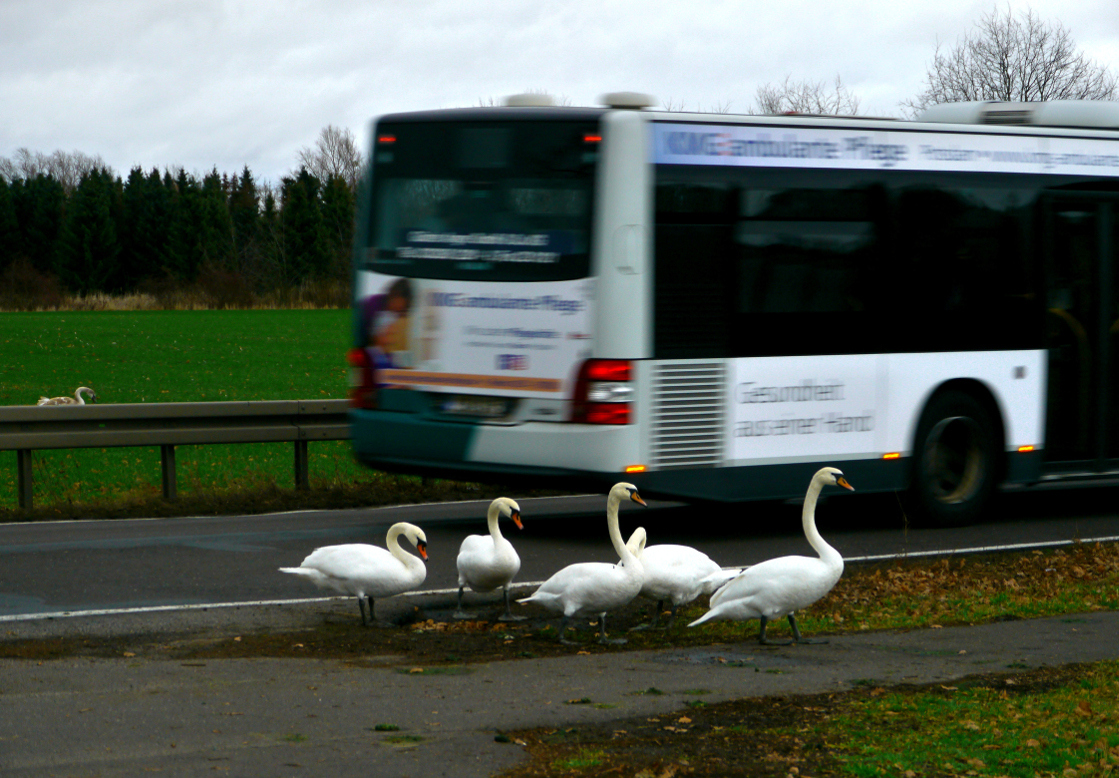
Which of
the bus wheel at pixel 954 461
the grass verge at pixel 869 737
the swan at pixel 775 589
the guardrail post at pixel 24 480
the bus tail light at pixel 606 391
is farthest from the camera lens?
the guardrail post at pixel 24 480

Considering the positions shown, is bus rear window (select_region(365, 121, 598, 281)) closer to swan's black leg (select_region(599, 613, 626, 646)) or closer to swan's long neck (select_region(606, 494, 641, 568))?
swan's long neck (select_region(606, 494, 641, 568))

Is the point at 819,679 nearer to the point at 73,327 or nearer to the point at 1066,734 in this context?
the point at 1066,734

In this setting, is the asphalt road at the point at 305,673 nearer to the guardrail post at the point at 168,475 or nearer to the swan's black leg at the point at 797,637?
the swan's black leg at the point at 797,637

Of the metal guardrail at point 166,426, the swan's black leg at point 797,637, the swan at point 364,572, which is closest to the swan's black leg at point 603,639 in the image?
the swan's black leg at point 797,637

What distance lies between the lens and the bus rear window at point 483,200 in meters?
11.0

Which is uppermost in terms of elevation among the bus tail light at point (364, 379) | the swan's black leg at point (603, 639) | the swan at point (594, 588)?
the bus tail light at point (364, 379)

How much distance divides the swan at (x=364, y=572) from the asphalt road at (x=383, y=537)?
2.82 ft

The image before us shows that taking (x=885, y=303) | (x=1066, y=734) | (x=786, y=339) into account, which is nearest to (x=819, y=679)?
(x=1066, y=734)

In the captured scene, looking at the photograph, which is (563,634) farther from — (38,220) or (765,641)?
(38,220)

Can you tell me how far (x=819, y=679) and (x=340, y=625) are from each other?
2.91 m

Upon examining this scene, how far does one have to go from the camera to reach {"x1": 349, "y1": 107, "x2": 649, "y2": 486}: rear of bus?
1082 cm

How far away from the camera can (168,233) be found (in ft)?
358

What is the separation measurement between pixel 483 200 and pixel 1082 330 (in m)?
5.61

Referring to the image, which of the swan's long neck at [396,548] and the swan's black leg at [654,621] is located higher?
the swan's long neck at [396,548]
